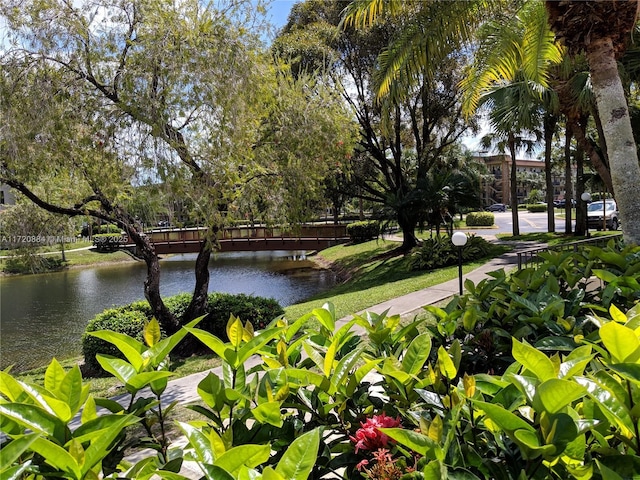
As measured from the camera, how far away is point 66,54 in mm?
6363

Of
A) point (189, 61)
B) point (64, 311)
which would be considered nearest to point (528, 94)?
point (189, 61)

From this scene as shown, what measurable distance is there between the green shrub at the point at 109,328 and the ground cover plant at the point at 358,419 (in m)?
6.30

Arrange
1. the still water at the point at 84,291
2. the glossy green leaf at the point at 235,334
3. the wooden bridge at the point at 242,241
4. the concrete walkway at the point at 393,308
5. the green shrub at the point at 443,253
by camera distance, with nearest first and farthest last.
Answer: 1. the glossy green leaf at the point at 235,334
2. the concrete walkway at the point at 393,308
3. the still water at the point at 84,291
4. the green shrub at the point at 443,253
5. the wooden bridge at the point at 242,241

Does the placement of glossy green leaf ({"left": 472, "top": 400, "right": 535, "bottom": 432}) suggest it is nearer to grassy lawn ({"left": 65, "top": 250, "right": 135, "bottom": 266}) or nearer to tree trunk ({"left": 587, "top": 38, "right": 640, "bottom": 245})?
tree trunk ({"left": 587, "top": 38, "right": 640, "bottom": 245})

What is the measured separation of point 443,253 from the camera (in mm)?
14508

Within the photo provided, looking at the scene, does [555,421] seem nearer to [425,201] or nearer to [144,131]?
[144,131]

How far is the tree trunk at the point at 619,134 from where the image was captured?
5859 millimetres

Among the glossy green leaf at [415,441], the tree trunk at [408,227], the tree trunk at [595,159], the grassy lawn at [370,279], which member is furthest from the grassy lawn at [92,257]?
the glossy green leaf at [415,441]

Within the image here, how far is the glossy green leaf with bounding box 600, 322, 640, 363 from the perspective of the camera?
132 cm

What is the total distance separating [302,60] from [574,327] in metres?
15.0

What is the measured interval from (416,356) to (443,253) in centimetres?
1330

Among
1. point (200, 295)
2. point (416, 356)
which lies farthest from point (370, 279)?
point (416, 356)

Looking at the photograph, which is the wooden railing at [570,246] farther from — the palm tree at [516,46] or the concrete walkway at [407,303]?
the palm tree at [516,46]

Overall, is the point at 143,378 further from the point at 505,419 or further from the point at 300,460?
the point at 505,419
